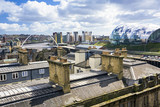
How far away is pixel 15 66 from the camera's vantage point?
Answer: 120ft

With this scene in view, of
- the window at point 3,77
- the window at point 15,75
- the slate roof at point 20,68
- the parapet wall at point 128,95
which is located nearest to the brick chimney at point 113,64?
the parapet wall at point 128,95

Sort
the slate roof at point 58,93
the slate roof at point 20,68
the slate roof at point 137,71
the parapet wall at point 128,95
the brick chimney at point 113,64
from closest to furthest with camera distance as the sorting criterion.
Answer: the slate roof at point 58,93
the parapet wall at point 128,95
the slate roof at point 137,71
the brick chimney at point 113,64
the slate roof at point 20,68

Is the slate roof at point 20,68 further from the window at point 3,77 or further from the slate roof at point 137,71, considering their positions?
the slate roof at point 137,71

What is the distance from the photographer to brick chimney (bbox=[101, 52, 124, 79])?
24.7 metres

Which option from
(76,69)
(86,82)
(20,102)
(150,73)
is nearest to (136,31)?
(76,69)

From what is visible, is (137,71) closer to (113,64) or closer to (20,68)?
(113,64)

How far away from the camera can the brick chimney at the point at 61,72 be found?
18609mm

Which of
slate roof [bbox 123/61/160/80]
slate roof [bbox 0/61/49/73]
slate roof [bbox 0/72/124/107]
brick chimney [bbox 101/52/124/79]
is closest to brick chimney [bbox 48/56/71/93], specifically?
slate roof [bbox 0/72/124/107]

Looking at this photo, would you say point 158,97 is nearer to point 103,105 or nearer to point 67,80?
point 103,105

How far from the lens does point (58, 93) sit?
18.4m

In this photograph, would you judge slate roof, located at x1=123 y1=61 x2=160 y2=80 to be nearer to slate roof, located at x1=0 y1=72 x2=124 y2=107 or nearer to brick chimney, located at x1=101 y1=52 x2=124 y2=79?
brick chimney, located at x1=101 y1=52 x2=124 y2=79

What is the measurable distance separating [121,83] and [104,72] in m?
3.38

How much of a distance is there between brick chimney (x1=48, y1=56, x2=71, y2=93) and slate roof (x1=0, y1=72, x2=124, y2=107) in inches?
31.9

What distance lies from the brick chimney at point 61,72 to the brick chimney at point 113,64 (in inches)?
387
